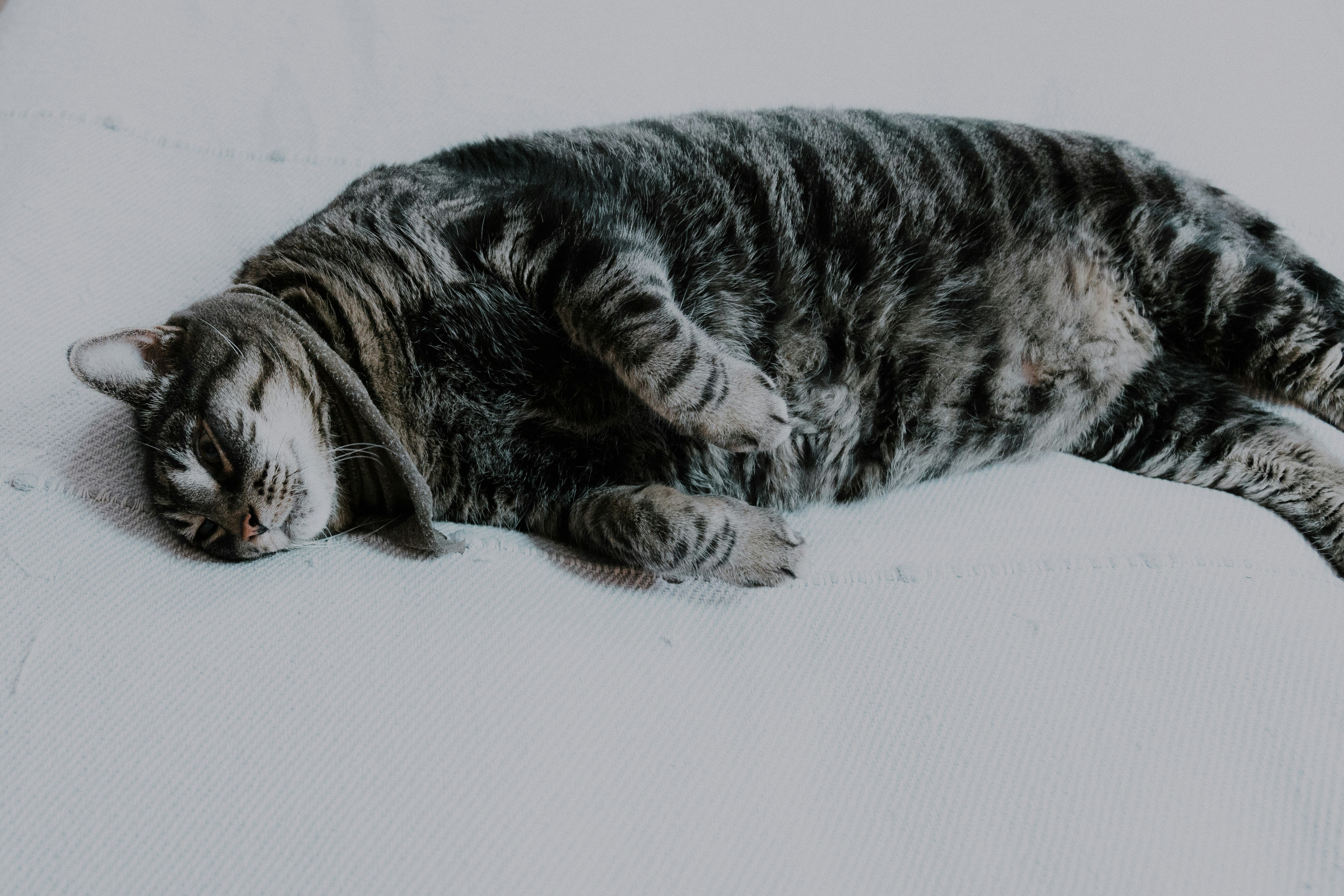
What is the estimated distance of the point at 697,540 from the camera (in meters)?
1.19

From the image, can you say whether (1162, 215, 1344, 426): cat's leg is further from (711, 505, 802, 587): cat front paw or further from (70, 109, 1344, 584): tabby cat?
(711, 505, 802, 587): cat front paw

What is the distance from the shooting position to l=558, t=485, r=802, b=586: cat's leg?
1.19 metres

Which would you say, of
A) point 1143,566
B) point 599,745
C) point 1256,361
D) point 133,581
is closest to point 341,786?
point 599,745

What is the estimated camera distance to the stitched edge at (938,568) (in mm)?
1219

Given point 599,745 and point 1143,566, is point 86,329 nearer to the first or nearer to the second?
point 599,745

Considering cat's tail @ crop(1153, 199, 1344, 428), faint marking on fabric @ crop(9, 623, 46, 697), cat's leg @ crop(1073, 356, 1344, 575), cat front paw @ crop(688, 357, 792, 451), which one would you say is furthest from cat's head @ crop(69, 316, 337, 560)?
cat's tail @ crop(1153, 199, 1344, 428)

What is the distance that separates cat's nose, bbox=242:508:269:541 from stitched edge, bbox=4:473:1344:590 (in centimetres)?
11

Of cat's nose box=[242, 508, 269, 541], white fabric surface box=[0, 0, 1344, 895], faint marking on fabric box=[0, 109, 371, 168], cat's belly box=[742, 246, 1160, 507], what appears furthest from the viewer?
faint marking on fabric box=[0, 109, 371, 168]

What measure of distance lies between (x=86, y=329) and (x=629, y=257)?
31.9 inches

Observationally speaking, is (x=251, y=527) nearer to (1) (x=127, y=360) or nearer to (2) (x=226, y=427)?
(2) (x=226, y=427)

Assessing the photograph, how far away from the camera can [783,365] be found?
4.56 feet

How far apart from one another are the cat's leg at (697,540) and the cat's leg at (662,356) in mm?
97

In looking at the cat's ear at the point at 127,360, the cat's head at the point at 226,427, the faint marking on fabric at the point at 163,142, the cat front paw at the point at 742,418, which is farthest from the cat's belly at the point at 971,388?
the faint marking on fabric at the point at 163,142

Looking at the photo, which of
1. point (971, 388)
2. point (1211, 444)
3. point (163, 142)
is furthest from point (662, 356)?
point (163, 142)
